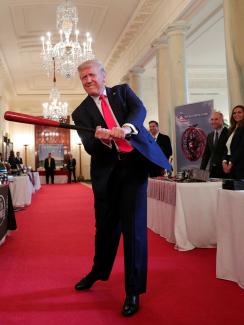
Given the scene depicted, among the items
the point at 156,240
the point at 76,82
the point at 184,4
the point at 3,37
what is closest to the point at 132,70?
the point at 3,37

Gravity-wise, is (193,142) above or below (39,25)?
below

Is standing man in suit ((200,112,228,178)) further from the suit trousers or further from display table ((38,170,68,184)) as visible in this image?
display table ((38,170,68,184))

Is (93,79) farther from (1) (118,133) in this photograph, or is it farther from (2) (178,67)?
(2) (178,67)

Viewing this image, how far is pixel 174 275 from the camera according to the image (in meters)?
3.05

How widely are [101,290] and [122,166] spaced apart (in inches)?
37.3

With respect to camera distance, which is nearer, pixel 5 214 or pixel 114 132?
pixel 114 132

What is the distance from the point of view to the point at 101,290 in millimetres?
2705

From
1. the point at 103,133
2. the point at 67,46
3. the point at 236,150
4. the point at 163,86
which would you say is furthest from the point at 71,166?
the point at 103,133

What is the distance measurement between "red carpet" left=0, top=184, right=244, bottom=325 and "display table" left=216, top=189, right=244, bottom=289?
92mm

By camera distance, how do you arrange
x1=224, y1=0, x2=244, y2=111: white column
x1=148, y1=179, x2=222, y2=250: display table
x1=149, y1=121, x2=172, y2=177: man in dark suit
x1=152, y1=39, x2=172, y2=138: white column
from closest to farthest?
x1=148, y1=179, x2=222, y2=250: display table
x1=224, y1=0, x2=244, y2=111: white column
x1=149, y1=121, x2=172, y2=177: man in dark suit
x1=152, y1=39, x2=172, y2=138: white column

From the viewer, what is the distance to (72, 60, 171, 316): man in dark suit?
229cm

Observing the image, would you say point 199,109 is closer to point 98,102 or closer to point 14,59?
point 98,102

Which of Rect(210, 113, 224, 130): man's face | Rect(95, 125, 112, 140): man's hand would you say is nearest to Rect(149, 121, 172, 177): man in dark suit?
Rect(210, 113, 224, 130): man's face

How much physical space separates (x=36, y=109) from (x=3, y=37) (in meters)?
9.18
